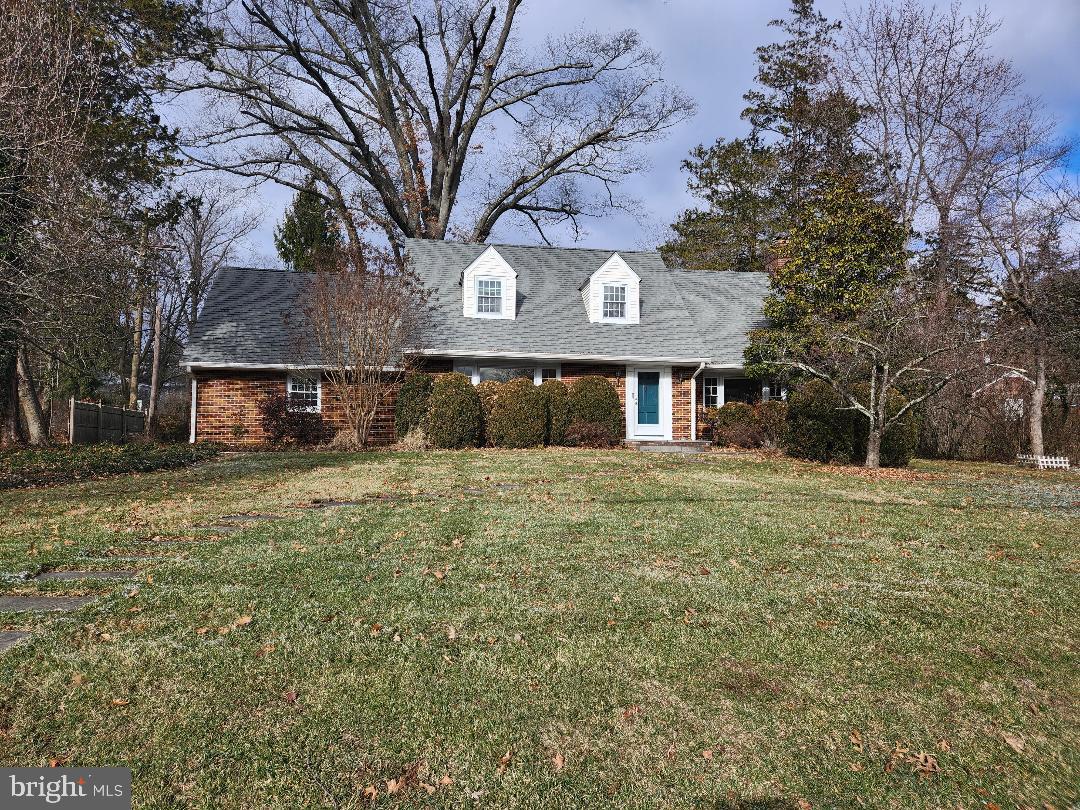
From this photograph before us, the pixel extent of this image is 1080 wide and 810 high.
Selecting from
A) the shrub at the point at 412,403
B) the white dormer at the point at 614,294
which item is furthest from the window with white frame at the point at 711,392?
the shrub at the point at 412,403

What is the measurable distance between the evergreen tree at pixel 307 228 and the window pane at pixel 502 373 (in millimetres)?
12334

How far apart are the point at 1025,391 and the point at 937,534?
15355 mm

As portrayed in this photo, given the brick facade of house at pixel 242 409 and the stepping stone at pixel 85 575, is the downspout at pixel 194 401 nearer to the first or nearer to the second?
the brick facade of house at pixel 242 409

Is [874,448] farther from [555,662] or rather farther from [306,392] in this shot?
[306,392]

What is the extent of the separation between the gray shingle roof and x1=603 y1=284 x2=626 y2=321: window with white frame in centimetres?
53

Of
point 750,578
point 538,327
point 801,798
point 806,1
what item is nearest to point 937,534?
point 750,578

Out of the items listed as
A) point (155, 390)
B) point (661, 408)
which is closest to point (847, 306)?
point (661, 408)

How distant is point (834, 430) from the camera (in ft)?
42.7

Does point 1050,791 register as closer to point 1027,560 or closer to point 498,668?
point 498,668

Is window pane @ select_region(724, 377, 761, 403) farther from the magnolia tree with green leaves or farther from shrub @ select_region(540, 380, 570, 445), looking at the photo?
shrub @ select_region(540, 380, 570, 445)

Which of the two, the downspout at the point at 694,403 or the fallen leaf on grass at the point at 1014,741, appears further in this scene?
the downspout at the point at 694,403

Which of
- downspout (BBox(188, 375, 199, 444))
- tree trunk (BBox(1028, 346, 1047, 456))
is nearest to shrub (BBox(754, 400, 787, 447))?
tree trunk (BBox(1028, 346, 1047, 456))

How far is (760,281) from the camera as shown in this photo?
72.4 feet

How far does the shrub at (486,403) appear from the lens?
14766 millimetres
